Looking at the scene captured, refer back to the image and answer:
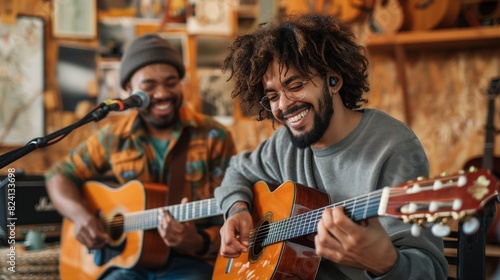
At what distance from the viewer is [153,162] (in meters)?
2.90

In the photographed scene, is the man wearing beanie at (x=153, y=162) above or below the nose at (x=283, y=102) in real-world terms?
below

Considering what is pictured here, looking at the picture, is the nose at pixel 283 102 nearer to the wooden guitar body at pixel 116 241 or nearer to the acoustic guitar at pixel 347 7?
the wooden guitar body at pixel 116 241

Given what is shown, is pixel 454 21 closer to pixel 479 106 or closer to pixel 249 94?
pixel 479 106

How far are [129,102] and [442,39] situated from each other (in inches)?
80.4

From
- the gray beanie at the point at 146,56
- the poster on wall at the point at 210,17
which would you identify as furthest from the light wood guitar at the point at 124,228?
the poster on wall at the point at 210,17

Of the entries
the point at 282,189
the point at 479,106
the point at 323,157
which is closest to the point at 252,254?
the point at 282,189

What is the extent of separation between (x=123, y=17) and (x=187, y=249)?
6.78 feet

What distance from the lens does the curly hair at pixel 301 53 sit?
6.17ft

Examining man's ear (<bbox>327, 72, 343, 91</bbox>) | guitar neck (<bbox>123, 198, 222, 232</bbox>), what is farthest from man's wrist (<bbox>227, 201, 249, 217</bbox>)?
man's ear (<bbox>327, 72, 343, 91</bbox>)

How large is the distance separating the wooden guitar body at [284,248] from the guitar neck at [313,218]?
0.05ft

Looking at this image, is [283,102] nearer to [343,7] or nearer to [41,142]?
[41,142]

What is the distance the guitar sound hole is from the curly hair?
106 centimetres

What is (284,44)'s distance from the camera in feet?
6.28

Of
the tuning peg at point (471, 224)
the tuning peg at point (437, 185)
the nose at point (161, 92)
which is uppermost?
the tuning peg at point (437, 185)
